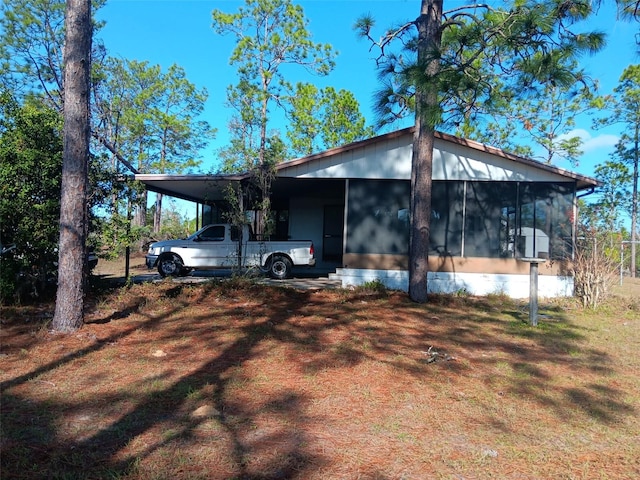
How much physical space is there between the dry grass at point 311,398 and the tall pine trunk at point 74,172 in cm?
45

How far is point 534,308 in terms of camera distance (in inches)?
293

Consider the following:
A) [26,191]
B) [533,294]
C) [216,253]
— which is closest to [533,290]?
[533,294]

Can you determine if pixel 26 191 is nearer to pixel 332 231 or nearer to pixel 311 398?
pixel 311 398

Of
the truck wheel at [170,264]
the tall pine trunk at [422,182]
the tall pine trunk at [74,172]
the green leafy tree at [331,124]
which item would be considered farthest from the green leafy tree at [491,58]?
the green leafy tree at [331,124]

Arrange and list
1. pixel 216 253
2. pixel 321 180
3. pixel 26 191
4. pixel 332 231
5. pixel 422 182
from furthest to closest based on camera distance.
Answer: pixel 332 231 → pixel 216 253 → pixel 321 180 → pixel 422 182 → pixel 26 191

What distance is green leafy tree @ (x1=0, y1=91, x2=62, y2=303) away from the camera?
7266mm

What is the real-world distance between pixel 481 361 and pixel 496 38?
4643 mm

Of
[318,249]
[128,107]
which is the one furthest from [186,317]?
[128,107]

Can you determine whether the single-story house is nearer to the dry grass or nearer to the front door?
the dry grass

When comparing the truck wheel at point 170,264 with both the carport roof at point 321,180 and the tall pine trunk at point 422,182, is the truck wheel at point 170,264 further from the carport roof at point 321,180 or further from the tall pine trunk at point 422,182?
the tall pine trunk at point 422,182

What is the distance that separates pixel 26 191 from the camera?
723 centimetres

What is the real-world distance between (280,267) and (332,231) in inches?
158

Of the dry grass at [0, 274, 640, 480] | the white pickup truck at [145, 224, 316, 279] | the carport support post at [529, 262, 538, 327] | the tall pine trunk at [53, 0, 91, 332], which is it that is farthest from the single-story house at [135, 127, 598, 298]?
the tall pine trunk at [53, 0, 91, 332]

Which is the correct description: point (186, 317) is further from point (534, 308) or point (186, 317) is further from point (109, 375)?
point (534, 308)
